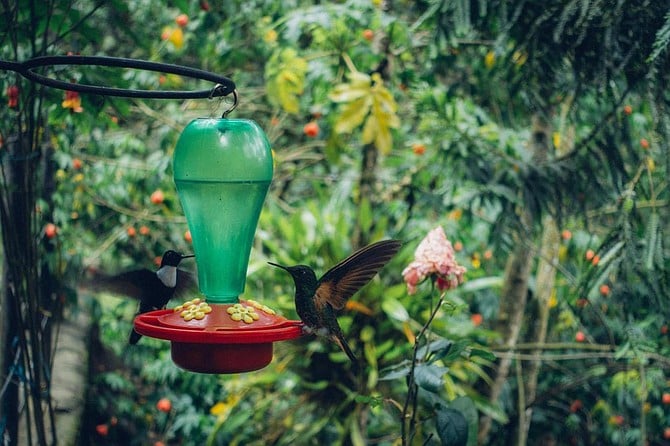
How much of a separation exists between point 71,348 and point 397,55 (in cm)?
279

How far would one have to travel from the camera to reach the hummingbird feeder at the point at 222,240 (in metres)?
1.59

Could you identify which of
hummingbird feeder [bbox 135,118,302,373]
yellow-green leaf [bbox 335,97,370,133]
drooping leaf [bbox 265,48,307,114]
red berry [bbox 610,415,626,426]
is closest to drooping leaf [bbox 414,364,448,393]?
hummingbird feeder [bbox 135,118,302,373]

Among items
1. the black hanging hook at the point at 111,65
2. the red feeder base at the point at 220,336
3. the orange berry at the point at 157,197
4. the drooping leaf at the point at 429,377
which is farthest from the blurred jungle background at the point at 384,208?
the black hanging hook at the point at 111,65

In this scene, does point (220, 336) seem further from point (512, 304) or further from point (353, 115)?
point (512, 304)

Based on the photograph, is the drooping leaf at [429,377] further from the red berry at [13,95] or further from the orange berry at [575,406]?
the orange berry at [575,406]

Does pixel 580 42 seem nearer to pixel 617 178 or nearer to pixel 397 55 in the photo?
pixel 617 178

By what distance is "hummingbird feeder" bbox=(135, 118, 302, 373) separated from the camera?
1.59m

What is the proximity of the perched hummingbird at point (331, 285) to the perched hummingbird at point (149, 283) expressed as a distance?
14.0 inches

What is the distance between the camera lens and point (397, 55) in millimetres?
4508

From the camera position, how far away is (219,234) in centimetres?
178

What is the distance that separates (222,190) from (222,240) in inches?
4.8

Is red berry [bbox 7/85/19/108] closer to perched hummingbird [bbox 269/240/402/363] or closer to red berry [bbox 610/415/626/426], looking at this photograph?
perched hummingbird [bbox 269/240/402/363]

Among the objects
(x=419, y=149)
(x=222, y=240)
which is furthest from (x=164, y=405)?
(x=222, y=240)

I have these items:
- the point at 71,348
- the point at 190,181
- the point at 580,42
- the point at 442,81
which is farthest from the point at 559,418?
the point at 190,181
